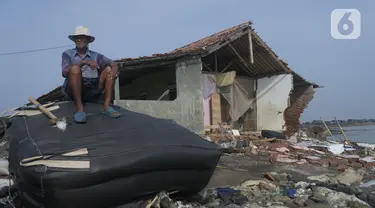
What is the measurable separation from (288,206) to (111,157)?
2397mm

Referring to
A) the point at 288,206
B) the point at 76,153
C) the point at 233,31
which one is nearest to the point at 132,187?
the point at 76,153

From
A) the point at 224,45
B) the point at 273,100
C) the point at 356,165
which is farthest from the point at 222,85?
the point at 356,165

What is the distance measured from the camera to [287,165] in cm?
766

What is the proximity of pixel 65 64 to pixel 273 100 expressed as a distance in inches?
380

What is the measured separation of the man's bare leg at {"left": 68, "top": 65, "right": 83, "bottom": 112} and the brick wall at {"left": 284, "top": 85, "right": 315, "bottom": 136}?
9771 millimetres

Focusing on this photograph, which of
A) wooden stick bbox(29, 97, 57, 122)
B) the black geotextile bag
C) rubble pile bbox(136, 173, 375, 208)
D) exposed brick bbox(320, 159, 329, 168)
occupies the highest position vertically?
wooden stick bbox(29, 97, 57, 122)

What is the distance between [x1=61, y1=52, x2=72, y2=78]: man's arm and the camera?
3960 mm

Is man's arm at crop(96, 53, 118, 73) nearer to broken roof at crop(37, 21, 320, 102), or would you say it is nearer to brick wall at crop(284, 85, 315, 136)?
broken roof at crop(37, 21, 320, 102)

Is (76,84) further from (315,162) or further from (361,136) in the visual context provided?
(361,136)

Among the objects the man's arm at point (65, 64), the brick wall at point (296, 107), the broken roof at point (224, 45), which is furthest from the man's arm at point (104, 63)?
the brick wall at point (296, 107)

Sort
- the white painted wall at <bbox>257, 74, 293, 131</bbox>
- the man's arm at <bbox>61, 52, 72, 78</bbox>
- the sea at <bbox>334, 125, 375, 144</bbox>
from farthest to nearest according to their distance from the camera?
the sea at <bbox>334, 125, 375, 144</bbox>
the white painted wall at <bbox>257, 74, 293, 131</bbox>
the man's arm at <bbox>61, 52, 72, 78</bbox>

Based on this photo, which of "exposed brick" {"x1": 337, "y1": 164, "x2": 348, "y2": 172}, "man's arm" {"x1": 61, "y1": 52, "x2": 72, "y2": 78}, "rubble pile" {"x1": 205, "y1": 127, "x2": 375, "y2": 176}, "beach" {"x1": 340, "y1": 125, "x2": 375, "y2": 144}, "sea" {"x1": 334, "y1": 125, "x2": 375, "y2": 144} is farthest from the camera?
"beach" {"x1": 340, "y1": 125, "x2": 375, "y2": 144}

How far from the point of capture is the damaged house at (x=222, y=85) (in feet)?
33.4

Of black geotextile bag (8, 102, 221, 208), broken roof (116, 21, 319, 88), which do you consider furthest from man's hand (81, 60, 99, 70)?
broken roof (116, 21, 319, 88)
